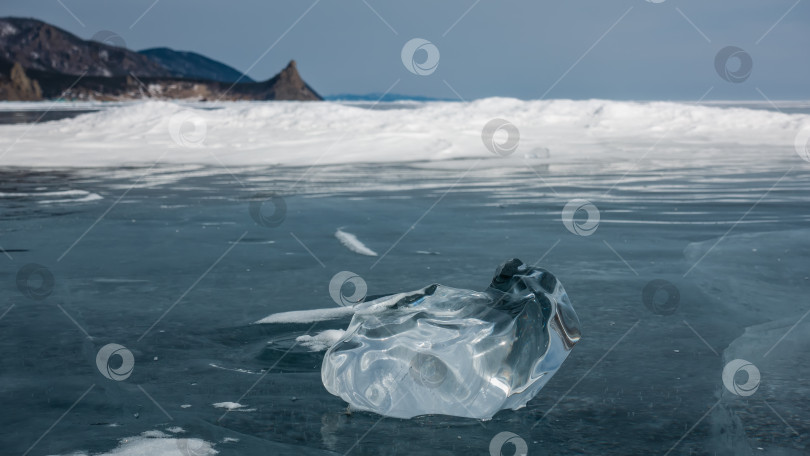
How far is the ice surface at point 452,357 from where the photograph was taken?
331 cm

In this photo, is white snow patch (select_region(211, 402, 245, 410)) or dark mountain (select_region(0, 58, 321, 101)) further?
dark mountain (select_region(0, 58, 321, 101))

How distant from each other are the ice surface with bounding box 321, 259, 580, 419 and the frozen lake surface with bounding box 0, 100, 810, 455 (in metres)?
0.10

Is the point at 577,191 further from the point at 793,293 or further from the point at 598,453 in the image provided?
the point at 598,453

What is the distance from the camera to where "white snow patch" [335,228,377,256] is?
22.5ft

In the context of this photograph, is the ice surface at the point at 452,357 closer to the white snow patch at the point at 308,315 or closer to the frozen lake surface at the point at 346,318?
the frozen lake surface at the point at 346,318

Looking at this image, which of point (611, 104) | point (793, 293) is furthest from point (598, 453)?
point (611, 104)

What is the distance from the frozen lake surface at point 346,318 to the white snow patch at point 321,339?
0.05 meters

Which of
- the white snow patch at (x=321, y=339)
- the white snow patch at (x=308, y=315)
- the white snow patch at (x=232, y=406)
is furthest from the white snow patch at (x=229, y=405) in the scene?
the white snow patch at (x=308, y=315)

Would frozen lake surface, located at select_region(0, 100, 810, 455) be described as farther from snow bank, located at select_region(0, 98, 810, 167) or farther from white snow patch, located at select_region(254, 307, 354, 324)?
snow bank, located at select_region(0, 98, 810, 167)

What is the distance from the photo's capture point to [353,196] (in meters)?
10.9

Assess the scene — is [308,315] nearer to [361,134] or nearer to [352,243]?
[352,243]

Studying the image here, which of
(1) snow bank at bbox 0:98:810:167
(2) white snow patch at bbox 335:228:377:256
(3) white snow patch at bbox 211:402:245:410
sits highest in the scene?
(1) snow bank at bbox 0:98:810:167

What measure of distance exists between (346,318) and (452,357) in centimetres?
151

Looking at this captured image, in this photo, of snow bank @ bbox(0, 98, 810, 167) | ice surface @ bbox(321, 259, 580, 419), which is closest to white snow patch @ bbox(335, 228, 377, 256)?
ice surface @ bbox(321, 259, 580, 419)
